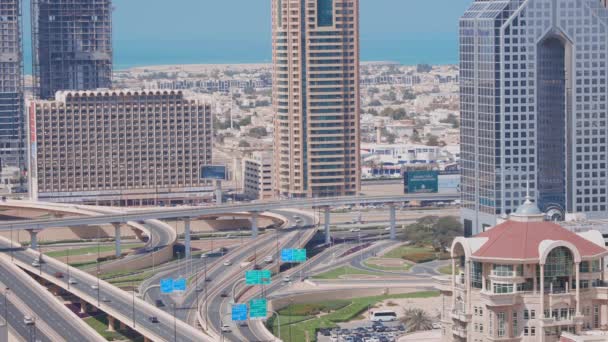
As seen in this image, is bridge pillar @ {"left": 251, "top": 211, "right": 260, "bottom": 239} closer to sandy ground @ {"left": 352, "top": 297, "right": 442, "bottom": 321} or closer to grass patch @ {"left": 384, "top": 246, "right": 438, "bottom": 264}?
grass patch @ {"left": 384, "top": 246, "right": 438, "bottom": 264}

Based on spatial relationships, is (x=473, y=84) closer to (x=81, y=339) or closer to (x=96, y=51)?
(x=81, y=339)

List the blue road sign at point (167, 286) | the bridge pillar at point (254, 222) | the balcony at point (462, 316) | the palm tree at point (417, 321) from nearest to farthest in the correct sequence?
1. the balcony at point (462, 316)
2. the palm tree at point (417, 321)
3. the blue road sign at point (167, 286)
4. the bridge pillar at point (254, 222)

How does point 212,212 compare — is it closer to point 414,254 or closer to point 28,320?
point 414,254

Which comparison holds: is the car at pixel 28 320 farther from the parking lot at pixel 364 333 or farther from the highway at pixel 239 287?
the parking lot at pixel 364 333

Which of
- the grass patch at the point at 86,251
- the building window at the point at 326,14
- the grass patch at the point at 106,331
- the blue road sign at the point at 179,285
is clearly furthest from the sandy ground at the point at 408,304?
the building window at the point at 326,14

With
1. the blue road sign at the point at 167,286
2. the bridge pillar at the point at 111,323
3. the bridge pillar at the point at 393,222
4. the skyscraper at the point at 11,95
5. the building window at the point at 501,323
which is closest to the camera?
the building window at the point at 501,323

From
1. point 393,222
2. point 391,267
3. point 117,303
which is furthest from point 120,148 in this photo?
point 117,303
